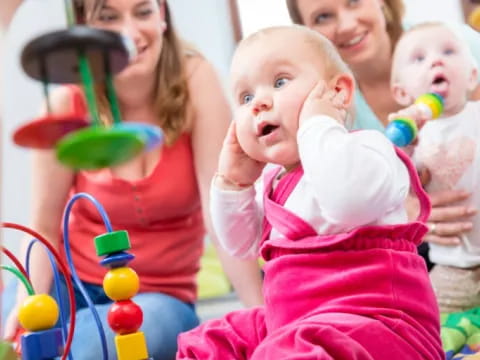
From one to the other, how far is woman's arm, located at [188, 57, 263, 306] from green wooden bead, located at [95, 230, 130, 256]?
386mm

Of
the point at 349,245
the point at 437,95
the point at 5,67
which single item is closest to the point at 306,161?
the point at 349,245

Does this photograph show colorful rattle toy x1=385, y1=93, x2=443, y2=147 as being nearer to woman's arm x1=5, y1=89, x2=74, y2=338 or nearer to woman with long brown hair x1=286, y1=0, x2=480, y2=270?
woman with long brown hair x1=286, y1=0, x2=480, y2=270

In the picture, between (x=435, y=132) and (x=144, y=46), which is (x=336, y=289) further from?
(x=435, y=132)

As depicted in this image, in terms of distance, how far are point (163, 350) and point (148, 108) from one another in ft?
0.96

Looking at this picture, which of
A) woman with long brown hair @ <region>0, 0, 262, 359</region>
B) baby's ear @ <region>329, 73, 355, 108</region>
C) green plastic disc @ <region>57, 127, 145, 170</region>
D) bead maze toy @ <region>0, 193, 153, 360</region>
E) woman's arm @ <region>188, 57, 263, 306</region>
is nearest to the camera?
green plastic disc @ <region>57, 127, 145, 170</region>

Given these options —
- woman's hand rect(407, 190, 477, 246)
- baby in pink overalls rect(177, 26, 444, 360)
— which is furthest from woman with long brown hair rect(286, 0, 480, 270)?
baby in pink overalls rect(177, 26, 444, 360)

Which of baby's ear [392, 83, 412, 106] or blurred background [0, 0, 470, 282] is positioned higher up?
blurred background [0, 0, 470, 282]

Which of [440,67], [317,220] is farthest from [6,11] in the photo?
[440,67]

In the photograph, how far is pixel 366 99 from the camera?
3.38ft

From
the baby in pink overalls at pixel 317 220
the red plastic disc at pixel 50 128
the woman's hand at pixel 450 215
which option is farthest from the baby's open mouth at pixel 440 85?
the red plastic disc at pixel 50 128

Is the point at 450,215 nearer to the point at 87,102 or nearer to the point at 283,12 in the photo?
the point at 283,12

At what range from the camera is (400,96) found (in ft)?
3.12

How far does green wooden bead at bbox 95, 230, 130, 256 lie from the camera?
22.3 inches

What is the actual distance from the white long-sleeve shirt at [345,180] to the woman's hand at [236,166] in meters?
0.07
